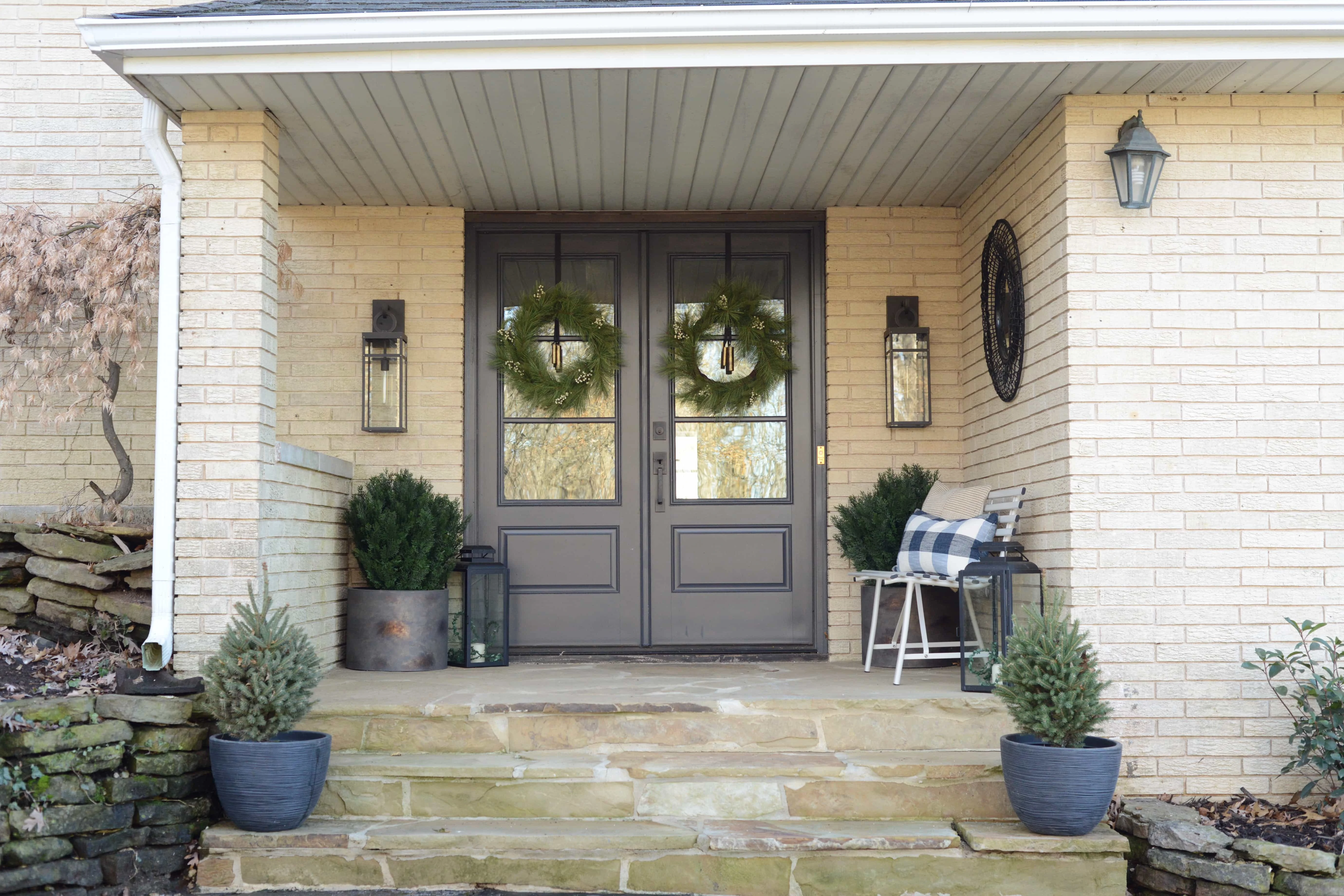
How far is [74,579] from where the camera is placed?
4375 mm

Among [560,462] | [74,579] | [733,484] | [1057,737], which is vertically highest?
[560,462]

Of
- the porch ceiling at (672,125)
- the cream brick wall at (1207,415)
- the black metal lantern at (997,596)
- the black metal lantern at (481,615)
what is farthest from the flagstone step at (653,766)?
the porch ceiling at (672,125)

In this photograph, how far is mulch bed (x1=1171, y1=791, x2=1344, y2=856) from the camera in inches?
142

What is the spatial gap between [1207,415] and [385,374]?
363cm

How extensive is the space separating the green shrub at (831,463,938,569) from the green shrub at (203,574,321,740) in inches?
103

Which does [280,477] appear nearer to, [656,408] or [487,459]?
[487,459]

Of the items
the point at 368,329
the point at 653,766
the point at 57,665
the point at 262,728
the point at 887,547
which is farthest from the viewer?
the point at 368,329

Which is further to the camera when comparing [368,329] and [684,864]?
[368,329]

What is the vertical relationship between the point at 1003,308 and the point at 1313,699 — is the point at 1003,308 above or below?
above

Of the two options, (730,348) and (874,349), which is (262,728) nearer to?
(730,348)

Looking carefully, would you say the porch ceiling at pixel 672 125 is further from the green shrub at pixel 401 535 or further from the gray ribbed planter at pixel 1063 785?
the gray ribbed planter at pixel 1063 785

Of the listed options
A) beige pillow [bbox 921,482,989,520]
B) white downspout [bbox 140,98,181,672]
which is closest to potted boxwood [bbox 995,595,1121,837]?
beige pillow [bbox 921,482,989,520]

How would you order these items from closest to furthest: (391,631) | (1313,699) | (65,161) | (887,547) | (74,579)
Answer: (1313,699) < (74,579) < (391,631) < (887,547) < (65,161)

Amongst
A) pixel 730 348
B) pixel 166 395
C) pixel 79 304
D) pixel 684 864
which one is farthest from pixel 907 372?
pixel 79 304
